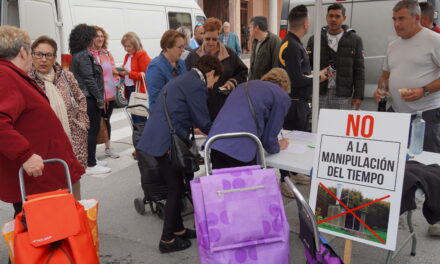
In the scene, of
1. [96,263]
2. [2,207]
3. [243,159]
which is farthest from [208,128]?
[2,207]

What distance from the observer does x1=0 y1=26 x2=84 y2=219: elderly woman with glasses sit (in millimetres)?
2203

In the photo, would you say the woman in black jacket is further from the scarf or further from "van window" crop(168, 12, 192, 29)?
"van window" crop(168, 12, 192, 29)

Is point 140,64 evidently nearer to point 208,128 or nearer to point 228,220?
point 208,128

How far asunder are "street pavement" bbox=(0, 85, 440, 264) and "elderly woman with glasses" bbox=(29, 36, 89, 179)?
71cm

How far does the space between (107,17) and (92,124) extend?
3.94 metres

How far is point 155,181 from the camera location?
360cm

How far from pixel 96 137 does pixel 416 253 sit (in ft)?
12.9

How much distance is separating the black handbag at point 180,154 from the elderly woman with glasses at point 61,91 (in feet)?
3.16

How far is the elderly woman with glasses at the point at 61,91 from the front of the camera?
331 centimetres

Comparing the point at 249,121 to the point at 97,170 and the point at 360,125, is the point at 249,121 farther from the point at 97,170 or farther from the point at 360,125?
the point at 97,170

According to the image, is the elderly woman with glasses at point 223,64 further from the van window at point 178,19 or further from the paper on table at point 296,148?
the van window at point 178,19

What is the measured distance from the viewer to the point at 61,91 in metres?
3.54

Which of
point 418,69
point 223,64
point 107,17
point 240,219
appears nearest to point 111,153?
point 223,64

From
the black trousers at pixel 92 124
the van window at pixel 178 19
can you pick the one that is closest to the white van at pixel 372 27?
the black trousers at pixel 92 124
